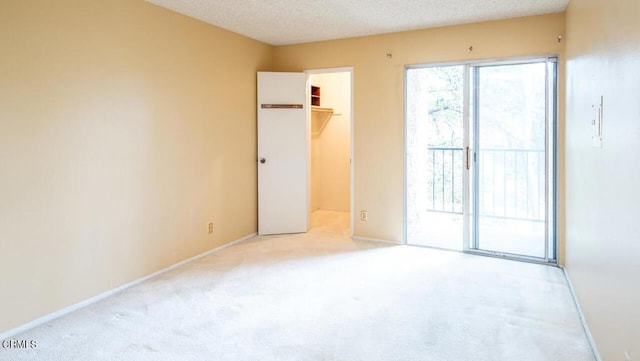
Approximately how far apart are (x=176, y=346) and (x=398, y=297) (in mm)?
1682

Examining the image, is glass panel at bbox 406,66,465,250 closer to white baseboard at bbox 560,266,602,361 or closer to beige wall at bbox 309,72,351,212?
white baseboard at bbox 560,266,602,361

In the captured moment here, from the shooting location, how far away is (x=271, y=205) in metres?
5.34

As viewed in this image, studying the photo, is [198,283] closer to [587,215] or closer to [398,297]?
[398,297]

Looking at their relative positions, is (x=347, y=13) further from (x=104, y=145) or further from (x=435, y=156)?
(x=104, y=145)

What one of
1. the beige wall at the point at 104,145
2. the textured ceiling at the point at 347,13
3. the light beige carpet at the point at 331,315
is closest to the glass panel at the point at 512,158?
the light beige carpet at the point at 331,315

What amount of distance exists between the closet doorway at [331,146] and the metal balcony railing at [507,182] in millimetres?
2201

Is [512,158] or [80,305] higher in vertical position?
[512,158]

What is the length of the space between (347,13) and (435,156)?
1936mm

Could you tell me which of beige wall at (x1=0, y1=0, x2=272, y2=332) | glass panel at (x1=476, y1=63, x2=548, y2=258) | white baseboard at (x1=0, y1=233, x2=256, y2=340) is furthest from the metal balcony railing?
white baseboard at (x1=0, y1=233, x2=256, y2=340)

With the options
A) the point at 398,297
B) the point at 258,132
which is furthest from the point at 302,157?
the point at 398,297

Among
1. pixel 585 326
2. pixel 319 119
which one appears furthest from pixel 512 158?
pixel 319 119

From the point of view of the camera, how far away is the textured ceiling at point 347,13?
3.71 metres

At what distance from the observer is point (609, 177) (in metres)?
2.06

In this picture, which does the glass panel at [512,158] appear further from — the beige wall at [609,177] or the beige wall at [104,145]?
the beige wall at [104,145]
